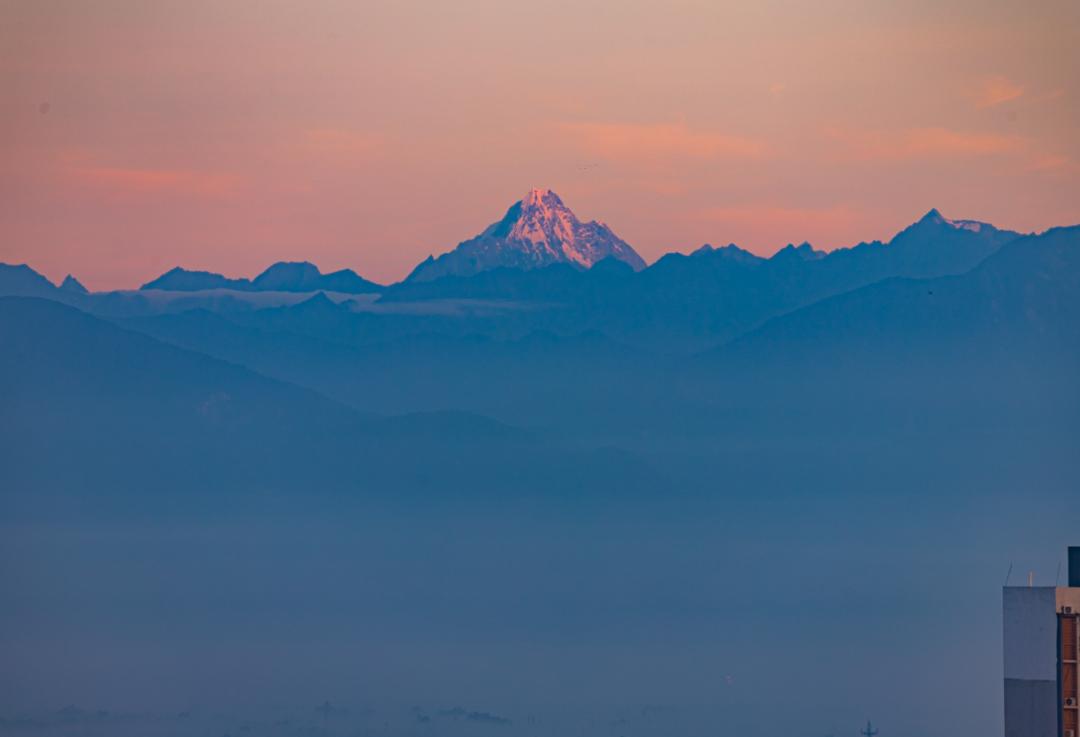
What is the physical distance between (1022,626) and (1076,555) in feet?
15.9

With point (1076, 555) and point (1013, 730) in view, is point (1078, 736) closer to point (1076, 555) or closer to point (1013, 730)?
point (1013, 730)

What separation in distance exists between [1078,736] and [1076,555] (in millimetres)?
6889

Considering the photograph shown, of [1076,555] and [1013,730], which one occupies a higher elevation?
[1076,555]

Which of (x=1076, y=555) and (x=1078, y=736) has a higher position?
(x=1076, y=555)

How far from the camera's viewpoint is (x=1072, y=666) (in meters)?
62.5

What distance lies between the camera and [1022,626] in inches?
2478

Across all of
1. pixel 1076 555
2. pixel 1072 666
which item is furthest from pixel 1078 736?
pixel 1076 555

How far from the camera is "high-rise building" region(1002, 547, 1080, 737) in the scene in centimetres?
6241

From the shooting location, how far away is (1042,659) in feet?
206

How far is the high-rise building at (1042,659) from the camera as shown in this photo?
62.4 meters

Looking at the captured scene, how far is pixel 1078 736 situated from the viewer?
61.9 metres

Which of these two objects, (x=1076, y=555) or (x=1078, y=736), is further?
(x=1076, y=555)

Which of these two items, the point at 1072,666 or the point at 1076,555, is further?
the point at 1076,555

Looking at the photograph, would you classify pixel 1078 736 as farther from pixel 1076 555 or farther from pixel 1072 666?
pixel 1076 555
